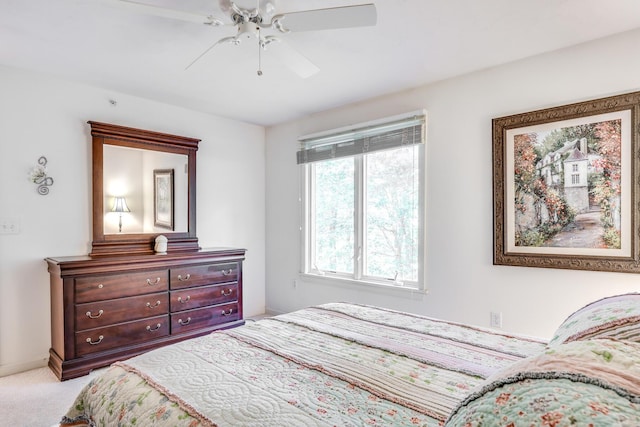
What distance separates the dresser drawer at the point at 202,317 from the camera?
3250 millimetres

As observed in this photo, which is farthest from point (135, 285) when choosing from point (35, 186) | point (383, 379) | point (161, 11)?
point (383, 379)

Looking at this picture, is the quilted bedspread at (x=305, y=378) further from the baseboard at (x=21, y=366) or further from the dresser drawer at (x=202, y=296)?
the baseboard at (x=21, y=366)

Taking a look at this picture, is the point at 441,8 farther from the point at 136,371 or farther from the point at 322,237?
the point at 322,237

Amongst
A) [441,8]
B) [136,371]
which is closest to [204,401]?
[136,371]

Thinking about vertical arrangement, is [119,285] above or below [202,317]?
above

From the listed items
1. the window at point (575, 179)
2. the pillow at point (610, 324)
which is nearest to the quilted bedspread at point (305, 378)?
the pillow at point (610, 324)

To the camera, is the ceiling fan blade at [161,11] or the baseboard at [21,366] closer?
the ceiling fan blade at [161,11]

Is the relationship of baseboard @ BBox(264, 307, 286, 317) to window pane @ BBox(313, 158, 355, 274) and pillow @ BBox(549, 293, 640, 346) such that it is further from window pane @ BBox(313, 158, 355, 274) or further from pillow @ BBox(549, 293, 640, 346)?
pillow @ BBox(549, 293, 640, 346)

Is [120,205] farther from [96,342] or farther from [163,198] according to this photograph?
[96,342]

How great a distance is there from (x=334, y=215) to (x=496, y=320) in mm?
1901

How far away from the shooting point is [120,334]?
2869 mm

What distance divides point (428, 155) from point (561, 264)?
1.33 m

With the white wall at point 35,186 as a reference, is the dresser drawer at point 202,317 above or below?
below

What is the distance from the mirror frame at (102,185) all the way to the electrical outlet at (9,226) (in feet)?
1.74
